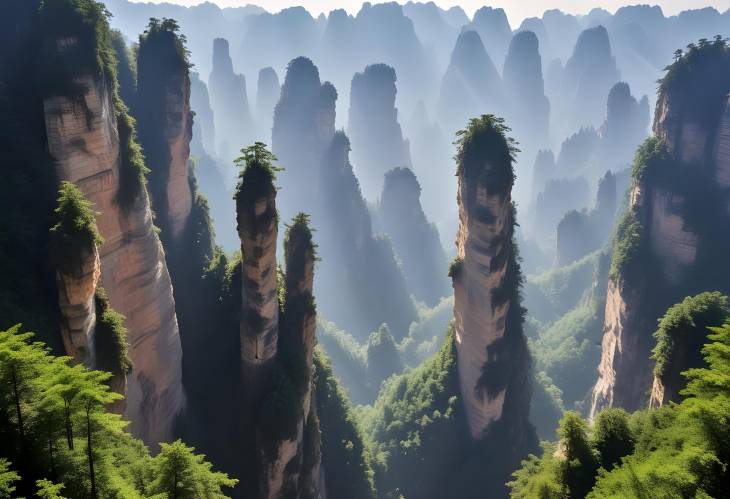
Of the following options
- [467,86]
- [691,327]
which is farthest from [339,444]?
[467,86]

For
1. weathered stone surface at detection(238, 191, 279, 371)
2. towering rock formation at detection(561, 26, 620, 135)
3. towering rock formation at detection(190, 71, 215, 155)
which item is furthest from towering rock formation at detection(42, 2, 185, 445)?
towering rock formation at detection(561, 26, 620, 135)

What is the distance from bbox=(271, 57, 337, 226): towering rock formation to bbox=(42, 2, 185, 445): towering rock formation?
175ft

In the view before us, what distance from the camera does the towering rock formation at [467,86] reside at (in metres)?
139

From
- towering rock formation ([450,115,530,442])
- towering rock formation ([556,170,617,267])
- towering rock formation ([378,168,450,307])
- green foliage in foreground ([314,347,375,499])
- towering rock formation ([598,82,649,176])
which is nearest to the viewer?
towering rock formation ([450,115,530,442])

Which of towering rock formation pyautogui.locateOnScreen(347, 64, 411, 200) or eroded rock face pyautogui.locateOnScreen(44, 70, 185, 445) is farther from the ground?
towering rock formation pyautogui.locateOnScreen(347, 64, 411, 200)

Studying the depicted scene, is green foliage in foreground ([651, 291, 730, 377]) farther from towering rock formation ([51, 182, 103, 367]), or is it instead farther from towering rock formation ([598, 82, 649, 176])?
towering rock formation ([598, 82, 649, 176])

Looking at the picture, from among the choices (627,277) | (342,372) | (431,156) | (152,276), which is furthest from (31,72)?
(431,156)

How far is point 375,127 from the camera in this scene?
102312 mm

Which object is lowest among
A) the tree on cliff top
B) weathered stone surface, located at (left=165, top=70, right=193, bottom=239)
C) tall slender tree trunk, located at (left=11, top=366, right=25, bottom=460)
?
tall slender tree trunk, located at (left=11, top=366, right=25, bottom=460)

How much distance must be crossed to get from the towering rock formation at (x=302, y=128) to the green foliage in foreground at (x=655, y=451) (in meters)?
60.1

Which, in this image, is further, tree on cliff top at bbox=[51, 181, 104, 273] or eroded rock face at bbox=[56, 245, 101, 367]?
eroded rock face at bbox=[56, 245, 101, 367]

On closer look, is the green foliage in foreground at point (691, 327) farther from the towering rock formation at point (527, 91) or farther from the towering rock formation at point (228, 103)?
the towering rock formation at point (527, 91)

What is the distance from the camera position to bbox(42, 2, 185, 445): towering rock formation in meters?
17.6

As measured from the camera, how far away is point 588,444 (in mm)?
16922
